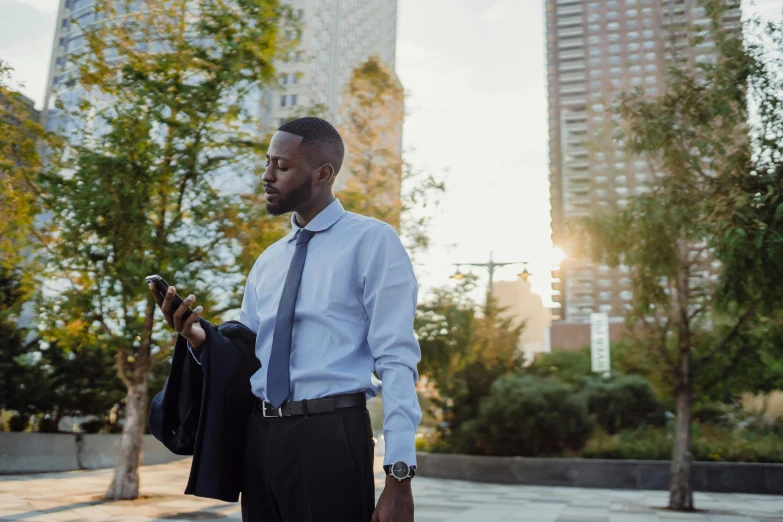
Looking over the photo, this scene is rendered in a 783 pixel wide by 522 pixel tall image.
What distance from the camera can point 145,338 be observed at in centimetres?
1094

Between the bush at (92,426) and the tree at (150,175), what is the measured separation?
23.4 ft

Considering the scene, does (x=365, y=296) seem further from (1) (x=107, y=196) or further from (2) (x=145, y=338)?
(2) (x=145, y=338)

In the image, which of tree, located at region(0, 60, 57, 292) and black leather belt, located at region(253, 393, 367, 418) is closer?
black leather belt, located at region(253, 393, 367, 418)

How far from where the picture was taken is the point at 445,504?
38.5 ft

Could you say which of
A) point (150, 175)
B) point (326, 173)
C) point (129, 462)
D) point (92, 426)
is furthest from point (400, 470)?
point (92, 426)

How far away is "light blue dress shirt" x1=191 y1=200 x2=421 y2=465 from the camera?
2.03 meters

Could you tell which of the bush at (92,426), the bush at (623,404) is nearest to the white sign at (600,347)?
the bush at (623,404)

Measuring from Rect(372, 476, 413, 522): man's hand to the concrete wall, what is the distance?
12.9 meters

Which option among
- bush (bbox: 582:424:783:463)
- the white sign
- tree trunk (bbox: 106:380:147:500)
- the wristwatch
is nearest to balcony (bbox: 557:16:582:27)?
the white sign

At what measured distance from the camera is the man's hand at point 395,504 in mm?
1873

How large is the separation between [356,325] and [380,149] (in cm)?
1516

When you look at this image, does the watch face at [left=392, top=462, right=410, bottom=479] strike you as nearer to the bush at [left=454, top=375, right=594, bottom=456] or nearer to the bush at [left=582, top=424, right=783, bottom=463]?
the bush at [left=454, top=375, right=594, bottom=456]

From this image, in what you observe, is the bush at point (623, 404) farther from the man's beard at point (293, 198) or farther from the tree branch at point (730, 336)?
the man's beard at point (293, 198)

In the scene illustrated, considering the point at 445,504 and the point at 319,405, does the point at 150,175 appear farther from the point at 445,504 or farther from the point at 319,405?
the point at 319,405
